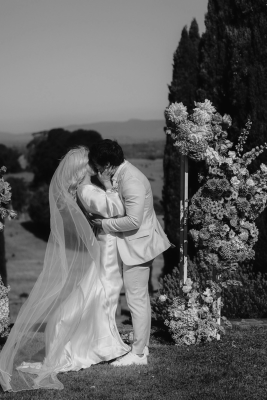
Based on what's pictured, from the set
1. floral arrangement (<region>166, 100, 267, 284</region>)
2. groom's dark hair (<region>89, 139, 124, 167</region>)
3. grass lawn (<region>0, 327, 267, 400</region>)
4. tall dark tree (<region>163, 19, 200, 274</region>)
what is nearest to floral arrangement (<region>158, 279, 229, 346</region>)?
grass lawn (<region>0, 327, 267, 400</region>)

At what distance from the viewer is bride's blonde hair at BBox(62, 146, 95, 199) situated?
508 centimetres

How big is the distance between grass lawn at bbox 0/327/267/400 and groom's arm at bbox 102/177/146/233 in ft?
3.97

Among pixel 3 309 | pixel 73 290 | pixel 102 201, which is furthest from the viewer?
pixel 3 309

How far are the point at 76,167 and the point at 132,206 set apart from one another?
60 cm

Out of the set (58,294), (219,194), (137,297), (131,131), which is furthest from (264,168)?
(131,131)

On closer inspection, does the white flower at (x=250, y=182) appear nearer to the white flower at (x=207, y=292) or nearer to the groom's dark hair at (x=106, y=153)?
the white flower at (x=207, y=292)

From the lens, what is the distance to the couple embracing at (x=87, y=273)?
4984 millimetres

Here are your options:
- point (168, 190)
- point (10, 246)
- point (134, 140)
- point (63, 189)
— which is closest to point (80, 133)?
point (134, 140)

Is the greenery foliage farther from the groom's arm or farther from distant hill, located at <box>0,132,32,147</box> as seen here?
distant hill, located at <box>0,132,32,147</box>

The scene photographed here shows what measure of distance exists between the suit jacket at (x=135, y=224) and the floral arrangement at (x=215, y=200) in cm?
59

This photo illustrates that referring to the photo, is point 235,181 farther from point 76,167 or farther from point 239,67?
point 239,67

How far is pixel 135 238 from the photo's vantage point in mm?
5137

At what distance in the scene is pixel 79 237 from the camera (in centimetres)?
518

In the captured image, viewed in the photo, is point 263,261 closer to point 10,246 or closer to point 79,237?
point 79,237
